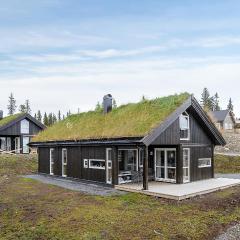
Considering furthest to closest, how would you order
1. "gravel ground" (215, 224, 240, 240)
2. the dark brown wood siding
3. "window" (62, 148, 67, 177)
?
"window" (62, 148, 67, 177) → the dark brown wood siding → "gravel ground" (215, 224, 240, 240)

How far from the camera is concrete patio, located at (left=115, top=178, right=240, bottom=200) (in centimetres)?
1702

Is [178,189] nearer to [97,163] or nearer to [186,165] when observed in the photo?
[186,165]

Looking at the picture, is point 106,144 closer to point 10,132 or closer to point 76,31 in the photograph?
point 76,31

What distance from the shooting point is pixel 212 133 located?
23688 millimetres

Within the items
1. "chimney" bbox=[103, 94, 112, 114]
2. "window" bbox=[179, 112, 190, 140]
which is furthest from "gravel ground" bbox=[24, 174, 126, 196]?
"window" bbox=[179, 112, 190, 140]

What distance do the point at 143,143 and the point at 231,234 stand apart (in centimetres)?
768

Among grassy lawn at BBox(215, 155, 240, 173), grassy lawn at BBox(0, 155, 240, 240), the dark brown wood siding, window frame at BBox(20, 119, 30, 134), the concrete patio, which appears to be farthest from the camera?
window frame at BBox(20, 119, 30, 134)

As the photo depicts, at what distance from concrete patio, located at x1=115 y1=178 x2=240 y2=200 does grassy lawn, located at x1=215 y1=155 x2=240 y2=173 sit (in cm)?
967

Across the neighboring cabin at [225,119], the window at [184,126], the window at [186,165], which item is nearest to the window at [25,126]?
the window at [186,165]

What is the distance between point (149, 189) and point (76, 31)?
384 inches

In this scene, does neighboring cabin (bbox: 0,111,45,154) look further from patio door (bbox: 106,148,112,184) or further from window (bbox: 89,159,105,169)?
patio door (bbox: 106,148,112,184)

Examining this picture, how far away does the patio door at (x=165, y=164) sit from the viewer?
71.6 feet

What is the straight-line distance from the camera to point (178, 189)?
1859 cm

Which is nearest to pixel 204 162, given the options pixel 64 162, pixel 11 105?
pixel 64 162
